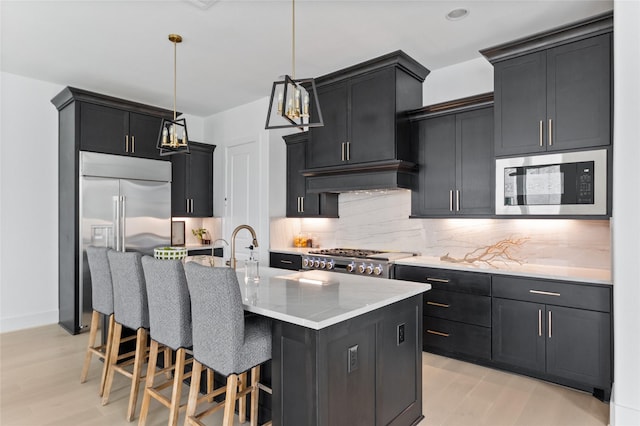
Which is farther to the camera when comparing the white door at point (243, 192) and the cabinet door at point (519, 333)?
the white door at point (243, 192)

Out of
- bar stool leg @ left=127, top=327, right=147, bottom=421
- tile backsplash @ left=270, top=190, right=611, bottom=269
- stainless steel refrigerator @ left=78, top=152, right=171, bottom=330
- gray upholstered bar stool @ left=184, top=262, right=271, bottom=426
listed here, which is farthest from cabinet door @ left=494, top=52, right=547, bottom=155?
stainless steel refrigerator @ left=78, top=152, right=171, bottom=330

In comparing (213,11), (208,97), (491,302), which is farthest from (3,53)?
(491,302)

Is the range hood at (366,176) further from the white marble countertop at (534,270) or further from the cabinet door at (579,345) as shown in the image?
the cabinet door at (579,345)

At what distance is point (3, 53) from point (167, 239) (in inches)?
105

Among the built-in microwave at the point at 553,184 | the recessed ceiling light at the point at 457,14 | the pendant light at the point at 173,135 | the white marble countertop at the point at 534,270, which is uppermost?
the recessed ceiling light at the point at 457,14

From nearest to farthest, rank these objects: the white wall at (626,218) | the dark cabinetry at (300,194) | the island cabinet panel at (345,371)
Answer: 1. the island cabinet panel at (345,371)
2. the white wall at (626,218)
3. the dark cabinetry at (300,194)

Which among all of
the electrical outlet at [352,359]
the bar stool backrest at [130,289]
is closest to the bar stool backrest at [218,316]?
the electrical outlet at [352,359]

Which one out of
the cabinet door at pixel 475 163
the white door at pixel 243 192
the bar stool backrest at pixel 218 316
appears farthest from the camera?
the white door at pixel 243 192

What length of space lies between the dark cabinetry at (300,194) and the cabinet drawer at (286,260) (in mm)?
575

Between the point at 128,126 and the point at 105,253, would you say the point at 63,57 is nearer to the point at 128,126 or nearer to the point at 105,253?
the point at 128,126

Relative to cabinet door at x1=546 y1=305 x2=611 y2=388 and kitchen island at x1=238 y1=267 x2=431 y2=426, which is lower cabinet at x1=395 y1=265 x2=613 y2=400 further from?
kitchen island at x1=238 y1=267 x2=431 y2=426

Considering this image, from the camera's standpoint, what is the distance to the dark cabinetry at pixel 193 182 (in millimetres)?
5621

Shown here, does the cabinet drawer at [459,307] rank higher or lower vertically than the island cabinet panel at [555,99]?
lower

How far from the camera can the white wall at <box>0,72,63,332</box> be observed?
4.32 meters
